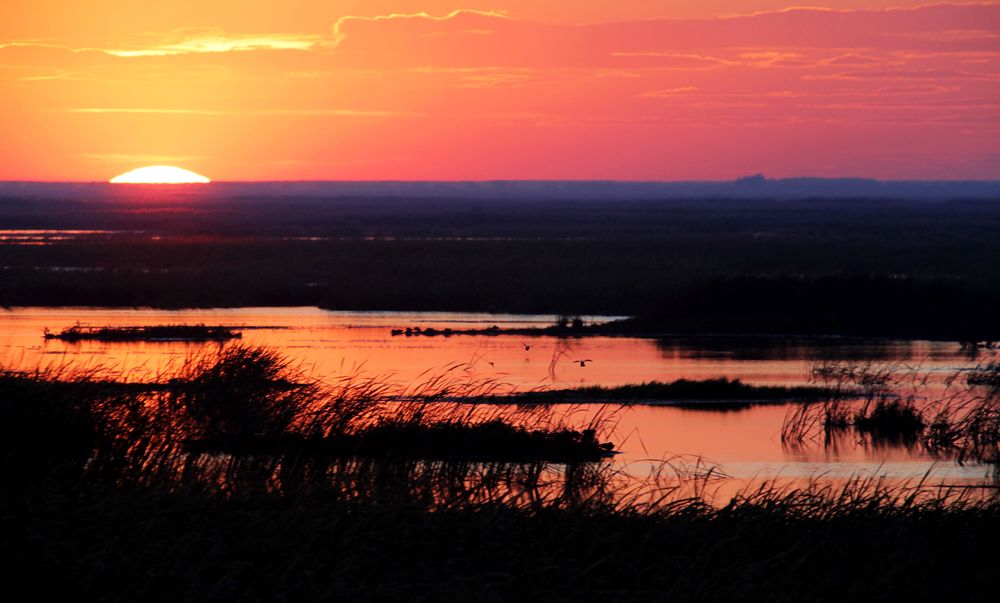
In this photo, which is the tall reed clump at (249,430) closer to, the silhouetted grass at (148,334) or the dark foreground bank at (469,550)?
the dark foreground bank at (469,550)

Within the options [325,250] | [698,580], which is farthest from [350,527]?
[325,250]

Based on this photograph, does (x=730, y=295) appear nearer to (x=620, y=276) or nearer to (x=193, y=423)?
(x=620, y=276)

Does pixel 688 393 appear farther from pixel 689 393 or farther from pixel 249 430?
pixel 249 430

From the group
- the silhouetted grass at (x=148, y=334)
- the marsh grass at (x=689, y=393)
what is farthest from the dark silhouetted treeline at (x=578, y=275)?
the marsh grass at (x=689, y=393)

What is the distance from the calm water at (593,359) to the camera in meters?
20.3

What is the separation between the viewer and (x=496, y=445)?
18594 millimetres

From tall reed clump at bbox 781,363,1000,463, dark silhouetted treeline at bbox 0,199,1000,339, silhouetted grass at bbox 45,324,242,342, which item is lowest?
tall reed clump at bbox 781,363,1000,463

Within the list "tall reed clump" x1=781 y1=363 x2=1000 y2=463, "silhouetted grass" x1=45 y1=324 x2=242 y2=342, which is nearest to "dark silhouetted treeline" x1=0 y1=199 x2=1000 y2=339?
"silhouetted grass" x1=45 y1=324 x2=242 y2=342

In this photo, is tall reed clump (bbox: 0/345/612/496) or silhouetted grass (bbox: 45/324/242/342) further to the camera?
silhouetted grass (bbox: 45/324/242/342)

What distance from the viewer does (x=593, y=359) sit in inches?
1250

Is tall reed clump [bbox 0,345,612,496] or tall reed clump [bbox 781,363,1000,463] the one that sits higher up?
tall reed clump [bbox 0,345,612,496]

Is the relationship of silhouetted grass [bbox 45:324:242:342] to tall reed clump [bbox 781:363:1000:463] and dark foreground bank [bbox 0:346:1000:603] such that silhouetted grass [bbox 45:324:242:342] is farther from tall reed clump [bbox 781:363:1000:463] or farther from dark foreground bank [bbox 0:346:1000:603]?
dark foreground bank [bbox 0:346:1000:603]

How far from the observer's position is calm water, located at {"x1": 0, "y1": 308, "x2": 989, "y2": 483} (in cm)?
2030

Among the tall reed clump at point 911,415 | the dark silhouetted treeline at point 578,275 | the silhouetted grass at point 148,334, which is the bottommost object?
the tall reed clump at point 911,415
